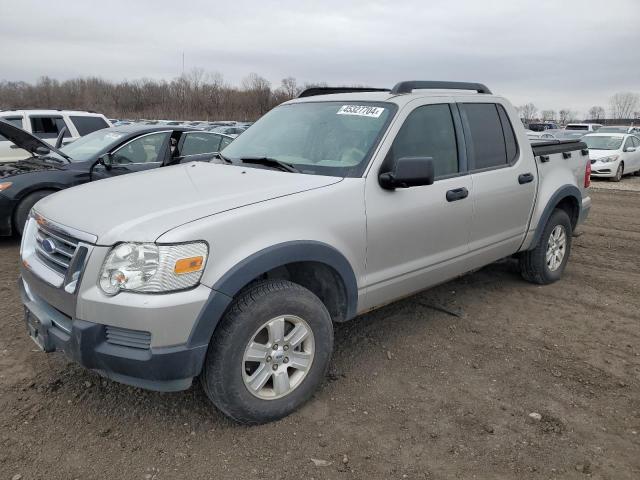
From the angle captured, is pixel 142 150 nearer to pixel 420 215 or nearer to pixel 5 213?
pixel 5 213

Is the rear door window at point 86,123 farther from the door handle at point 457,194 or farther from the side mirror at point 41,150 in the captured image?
the door handle at point 457,194

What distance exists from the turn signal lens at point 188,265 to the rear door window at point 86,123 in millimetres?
10592

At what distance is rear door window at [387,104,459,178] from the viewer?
3598 mm

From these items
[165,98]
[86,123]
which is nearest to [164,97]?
[165,98]

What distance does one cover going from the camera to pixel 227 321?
2.66 metres

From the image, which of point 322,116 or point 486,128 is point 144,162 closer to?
point 322,116

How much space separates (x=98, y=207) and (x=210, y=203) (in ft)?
2.09

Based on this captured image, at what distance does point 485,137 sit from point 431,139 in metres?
0.76

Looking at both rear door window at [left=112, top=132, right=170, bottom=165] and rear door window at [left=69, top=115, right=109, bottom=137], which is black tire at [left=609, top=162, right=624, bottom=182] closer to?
rear door window at [left=112, top=132, right=170, bottom=165]

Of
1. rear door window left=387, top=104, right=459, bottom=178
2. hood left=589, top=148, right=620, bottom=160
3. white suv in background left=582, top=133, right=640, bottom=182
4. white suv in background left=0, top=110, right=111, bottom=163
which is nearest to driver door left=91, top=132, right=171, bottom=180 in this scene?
rear door window left=387, top=104, right=459, bottom=178

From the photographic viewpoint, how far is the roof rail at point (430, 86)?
154 inches

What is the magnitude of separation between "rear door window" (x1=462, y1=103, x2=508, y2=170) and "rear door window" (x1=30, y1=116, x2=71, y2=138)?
10097 millimetres

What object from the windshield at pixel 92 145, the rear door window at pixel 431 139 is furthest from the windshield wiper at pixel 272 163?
the windshield at pixel 92 145

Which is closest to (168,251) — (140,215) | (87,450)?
(140,215)
